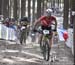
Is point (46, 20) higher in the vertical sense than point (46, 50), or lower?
higher

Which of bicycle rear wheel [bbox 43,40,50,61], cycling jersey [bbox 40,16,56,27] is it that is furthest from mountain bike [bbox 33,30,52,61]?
cycling jersey [bbox 40,16,56,27]

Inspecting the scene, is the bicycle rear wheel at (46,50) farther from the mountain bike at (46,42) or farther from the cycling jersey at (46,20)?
the cycling jersey at (46,20)

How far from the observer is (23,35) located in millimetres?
18547

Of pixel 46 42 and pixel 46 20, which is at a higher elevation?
pixel 46 20

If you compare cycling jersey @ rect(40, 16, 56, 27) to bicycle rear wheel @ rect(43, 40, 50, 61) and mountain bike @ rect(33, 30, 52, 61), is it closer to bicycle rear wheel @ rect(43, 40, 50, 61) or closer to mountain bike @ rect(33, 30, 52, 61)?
mountain bike @ rect(33, 30, 52, 61)

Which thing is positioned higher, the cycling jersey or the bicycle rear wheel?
the cycling jersey

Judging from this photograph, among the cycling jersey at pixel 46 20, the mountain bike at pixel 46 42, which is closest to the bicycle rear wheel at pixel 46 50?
the mountain bike at pixel 46 42

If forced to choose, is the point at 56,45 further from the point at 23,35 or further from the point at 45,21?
the point at 45,21

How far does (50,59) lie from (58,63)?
78cm

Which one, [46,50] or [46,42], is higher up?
[46,42]

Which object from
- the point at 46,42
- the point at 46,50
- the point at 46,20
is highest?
the point at 46,20

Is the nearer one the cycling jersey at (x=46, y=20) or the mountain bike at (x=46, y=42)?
the mountain bike at (x=46, y=42)

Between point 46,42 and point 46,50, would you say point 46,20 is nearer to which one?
point 46,42

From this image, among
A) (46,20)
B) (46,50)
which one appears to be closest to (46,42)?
(46,50)
